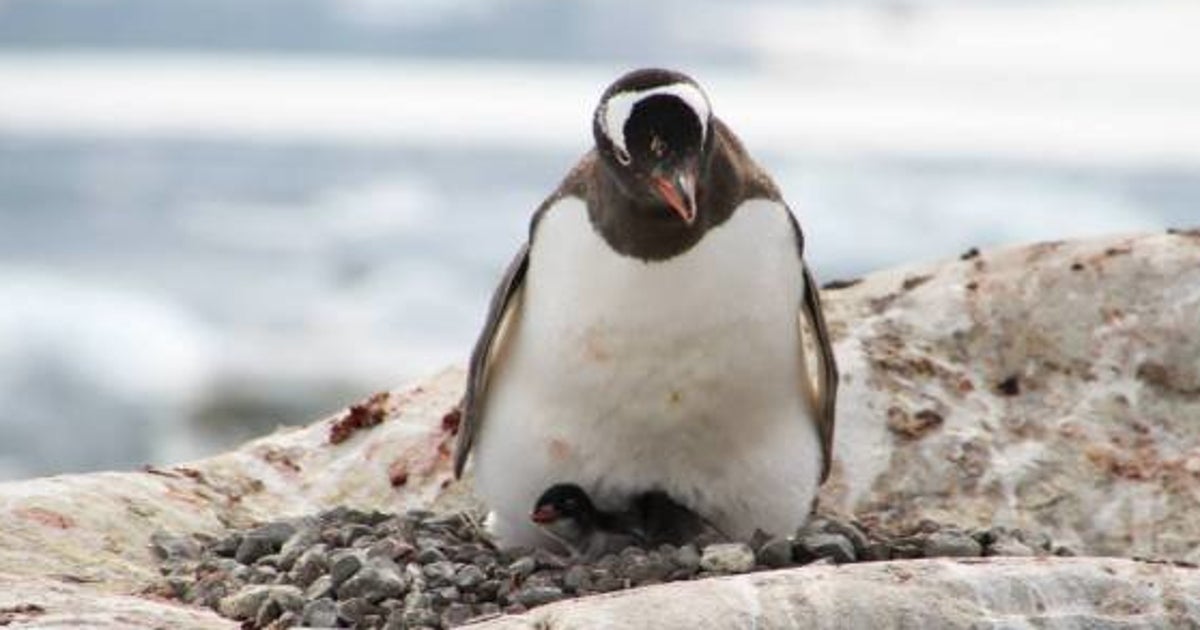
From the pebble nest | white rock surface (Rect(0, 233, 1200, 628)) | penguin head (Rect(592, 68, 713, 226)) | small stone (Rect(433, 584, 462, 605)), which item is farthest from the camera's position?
white rock surface (Rect(0, 233, 1200, 628))

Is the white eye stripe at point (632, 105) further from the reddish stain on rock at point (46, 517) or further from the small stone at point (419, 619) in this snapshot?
the reddish stain on rock at point (46, 517)

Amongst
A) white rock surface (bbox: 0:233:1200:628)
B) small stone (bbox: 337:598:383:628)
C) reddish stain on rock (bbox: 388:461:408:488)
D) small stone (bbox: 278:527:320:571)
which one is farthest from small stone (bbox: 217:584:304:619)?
reddish stain on rock (bbox: 388:461:408:488)

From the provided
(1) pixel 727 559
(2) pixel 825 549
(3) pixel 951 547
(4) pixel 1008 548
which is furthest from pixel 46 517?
(4) pixel 1008 548

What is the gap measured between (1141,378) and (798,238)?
5.56 feet

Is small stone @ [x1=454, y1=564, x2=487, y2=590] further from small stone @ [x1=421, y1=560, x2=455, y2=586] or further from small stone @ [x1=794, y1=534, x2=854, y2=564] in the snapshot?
small stone @ [x1=794, y1=534, x2=854, y2=564]

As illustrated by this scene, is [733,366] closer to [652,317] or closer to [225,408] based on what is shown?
[652,317]

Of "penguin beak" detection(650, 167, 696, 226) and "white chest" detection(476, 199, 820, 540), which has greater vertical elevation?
"penguin beak" detection(650, 167, 696, 226)

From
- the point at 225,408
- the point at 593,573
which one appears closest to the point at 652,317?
the point at 593,573

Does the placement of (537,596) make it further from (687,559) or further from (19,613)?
(19,613)

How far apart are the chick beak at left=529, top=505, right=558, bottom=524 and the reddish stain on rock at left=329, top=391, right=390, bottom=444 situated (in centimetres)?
148

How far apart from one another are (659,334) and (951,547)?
84cm

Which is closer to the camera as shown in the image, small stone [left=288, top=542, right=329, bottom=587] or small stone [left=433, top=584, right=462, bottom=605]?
small stone [left=433, top=584, right=462, bottom=605]

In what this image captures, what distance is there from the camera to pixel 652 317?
5.79 m

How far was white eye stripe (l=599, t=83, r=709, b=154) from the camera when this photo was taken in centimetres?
553
